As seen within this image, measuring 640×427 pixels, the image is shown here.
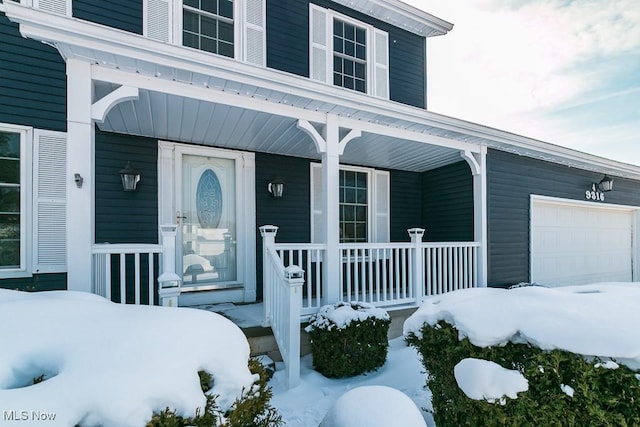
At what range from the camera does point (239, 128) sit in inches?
166

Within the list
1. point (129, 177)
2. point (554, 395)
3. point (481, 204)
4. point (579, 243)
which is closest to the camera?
point (554, 395)

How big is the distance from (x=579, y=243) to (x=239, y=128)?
756 centimetres

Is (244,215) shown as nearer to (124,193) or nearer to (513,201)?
(124,193)

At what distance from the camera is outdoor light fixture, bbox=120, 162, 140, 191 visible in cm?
430

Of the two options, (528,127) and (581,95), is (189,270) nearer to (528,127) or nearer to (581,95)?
(581,95)

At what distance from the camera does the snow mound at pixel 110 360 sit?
3.49 ft

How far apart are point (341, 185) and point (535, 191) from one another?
12.3 feet

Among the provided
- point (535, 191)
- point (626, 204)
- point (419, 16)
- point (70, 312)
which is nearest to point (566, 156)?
point (535, 191)

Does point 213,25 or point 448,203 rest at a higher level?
point 213,25

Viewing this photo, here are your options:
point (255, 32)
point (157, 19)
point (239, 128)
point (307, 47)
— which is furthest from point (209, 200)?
point (307, 47)

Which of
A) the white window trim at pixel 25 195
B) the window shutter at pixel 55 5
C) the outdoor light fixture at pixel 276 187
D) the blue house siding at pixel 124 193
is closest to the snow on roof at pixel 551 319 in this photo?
the outdoor light fixture at pixel 276 187

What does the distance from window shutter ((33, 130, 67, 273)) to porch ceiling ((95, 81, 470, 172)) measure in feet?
2.08

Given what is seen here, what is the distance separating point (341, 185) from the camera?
6.14m

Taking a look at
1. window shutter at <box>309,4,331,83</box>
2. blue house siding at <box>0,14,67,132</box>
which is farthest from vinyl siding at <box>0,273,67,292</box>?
window shutter at <box>309,4,331,83</box>
